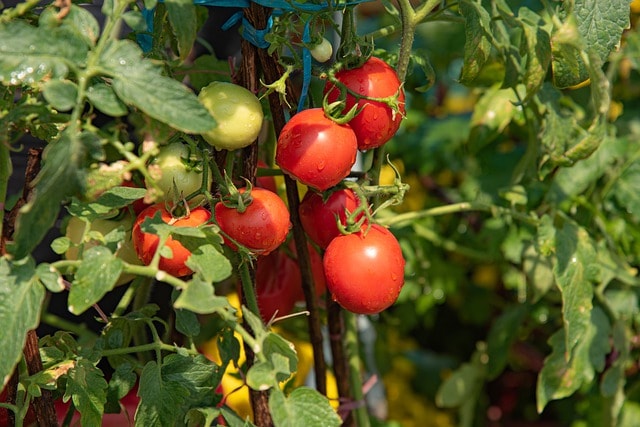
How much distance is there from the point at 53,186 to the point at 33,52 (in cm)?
9

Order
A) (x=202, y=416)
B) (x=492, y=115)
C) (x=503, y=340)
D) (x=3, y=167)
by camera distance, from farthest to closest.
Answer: (x=503, y=340) → (x=492, y=115) → (x=202, y=416) → (x=3, y=167)

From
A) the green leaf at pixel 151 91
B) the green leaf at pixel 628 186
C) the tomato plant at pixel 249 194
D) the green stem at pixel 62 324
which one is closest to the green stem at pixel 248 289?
the tomato plant at pixel 249 194

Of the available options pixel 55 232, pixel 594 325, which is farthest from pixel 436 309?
pixel 55 232

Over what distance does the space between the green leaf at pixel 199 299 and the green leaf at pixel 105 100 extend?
5.0 inches

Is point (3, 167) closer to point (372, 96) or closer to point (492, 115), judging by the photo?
point (372, 96)

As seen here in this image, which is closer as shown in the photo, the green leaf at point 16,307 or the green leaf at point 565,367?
the green leaf at point 16,307

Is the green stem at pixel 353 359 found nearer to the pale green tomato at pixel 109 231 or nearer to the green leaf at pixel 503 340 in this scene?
the pale green tomato at pixel 109 231

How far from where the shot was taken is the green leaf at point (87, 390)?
0.65 meters

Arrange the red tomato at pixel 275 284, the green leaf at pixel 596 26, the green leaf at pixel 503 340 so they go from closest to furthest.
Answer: the green leaf at pixel 596 26, the red tomato at pixel 275 284, the green leaf at pixel 503 340

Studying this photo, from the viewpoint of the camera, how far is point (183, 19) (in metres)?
0.55

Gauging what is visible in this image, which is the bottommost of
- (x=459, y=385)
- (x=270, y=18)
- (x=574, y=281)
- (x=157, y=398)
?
(x=459, y=385)

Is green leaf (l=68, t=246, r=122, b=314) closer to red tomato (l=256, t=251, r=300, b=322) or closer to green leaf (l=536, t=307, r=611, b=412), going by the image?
red tomato (l=256, t=251, r=300, b=322)

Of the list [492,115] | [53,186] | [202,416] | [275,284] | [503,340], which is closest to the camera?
[53,186]


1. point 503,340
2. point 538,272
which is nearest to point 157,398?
point 538,272
